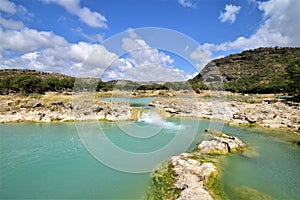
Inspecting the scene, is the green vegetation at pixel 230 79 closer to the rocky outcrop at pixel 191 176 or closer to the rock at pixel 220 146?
the rock at pixel 220 146

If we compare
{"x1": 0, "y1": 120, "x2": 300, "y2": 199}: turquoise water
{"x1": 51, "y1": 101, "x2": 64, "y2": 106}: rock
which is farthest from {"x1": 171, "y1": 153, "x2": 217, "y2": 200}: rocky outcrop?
{"x1": 51, "y1": 101, "x2": 64, "y2": 106}: rock

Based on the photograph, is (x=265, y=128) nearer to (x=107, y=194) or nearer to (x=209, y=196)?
(x=209, y=196)

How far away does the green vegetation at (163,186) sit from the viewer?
10.8 meters

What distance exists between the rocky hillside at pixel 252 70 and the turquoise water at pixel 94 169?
72.9 meters

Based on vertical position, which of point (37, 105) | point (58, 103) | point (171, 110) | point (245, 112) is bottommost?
point (37, 105)

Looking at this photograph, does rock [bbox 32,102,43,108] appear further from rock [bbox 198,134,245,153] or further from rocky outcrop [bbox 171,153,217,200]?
rocky outcrop [bbox 171,153,217,200]

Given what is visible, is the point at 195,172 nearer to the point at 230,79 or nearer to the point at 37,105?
the point at 37,105

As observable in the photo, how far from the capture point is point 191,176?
40.2 feet

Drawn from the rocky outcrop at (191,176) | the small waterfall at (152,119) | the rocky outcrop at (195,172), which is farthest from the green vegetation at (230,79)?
the rocky outcrop at (191,176)

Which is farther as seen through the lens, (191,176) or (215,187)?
(191,176)

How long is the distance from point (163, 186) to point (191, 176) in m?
1.70

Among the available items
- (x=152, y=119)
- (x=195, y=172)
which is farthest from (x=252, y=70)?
(x=195, y=172)

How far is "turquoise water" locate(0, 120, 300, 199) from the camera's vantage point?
470 inches

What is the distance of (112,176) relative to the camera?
46.0ft
